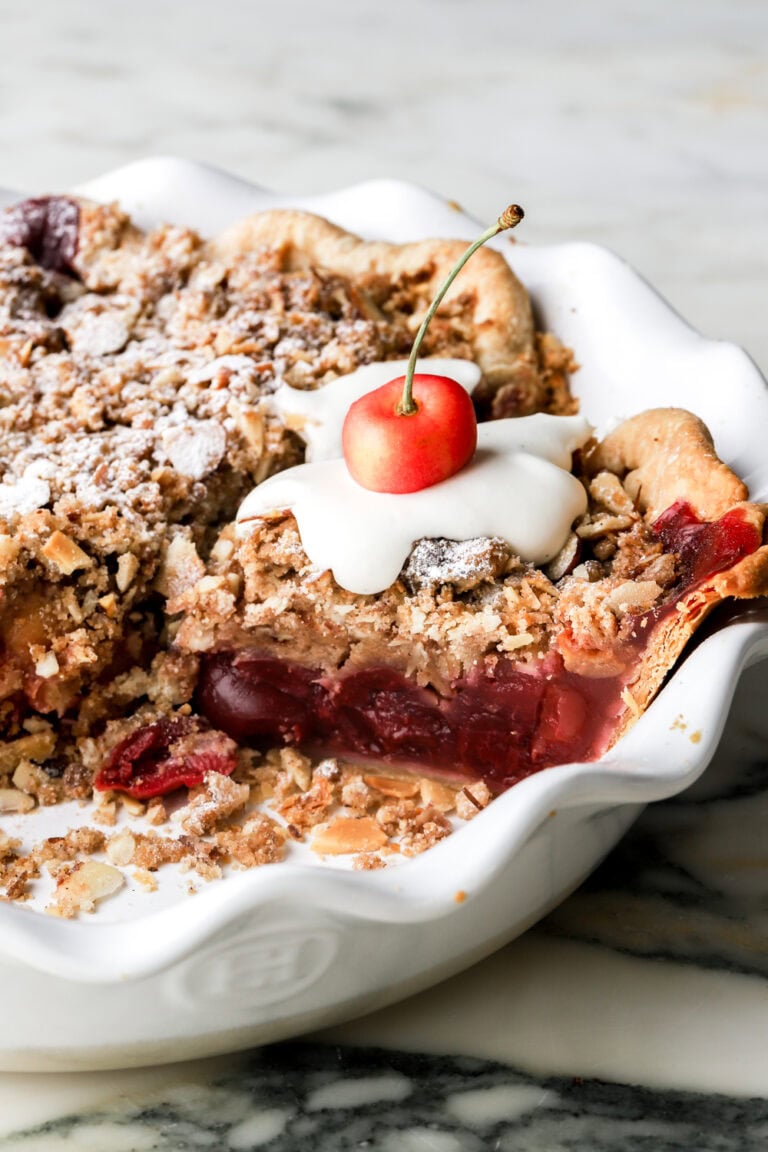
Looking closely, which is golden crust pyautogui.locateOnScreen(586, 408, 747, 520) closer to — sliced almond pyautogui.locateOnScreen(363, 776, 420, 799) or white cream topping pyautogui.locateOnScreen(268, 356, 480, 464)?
white cream topping pyautogui.locateOnScreen(268, 356, 480, 464)

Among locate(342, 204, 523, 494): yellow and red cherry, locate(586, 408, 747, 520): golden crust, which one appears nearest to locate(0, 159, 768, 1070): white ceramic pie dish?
locate(586, 408, 747, 520): golden crust

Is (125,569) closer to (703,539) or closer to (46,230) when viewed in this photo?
(703,539)

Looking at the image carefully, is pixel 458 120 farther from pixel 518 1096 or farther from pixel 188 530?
pixel 518 1096

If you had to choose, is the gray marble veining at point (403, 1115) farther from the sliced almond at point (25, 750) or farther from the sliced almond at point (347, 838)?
the sliced almond at point (25, 750)

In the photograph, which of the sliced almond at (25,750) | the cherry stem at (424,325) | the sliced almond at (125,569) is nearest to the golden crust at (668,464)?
the cherry stem at (424,325)

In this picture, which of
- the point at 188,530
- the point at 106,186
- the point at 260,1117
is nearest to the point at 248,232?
the point at 106,186

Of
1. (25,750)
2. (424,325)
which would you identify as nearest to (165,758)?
(25,750)
